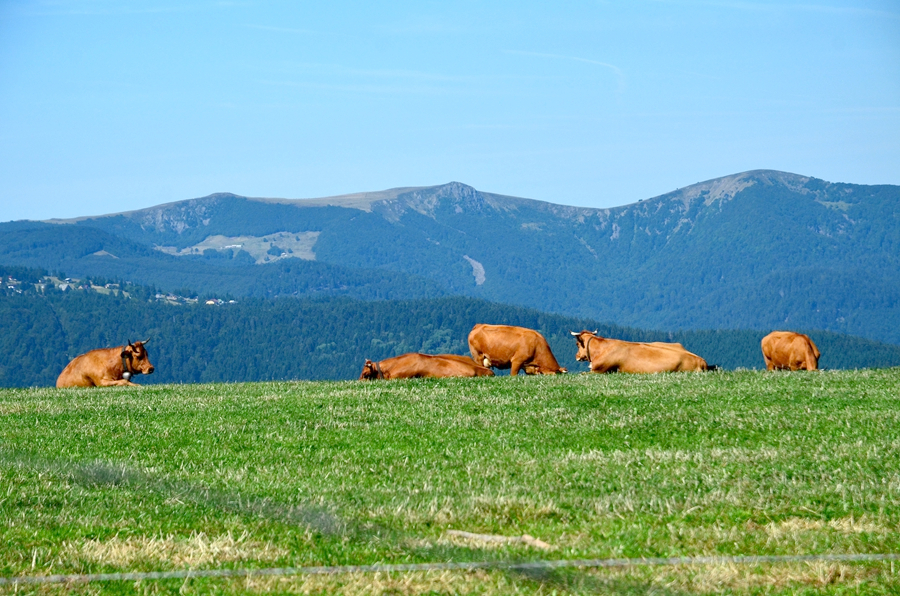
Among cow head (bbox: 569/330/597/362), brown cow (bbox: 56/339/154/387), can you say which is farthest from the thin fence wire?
brown cow (bbox: 56/339/154/387)

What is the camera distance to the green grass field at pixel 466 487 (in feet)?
28.5

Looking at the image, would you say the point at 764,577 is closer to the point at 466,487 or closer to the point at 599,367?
the point at 466,487

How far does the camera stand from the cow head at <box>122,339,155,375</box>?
32.3 m

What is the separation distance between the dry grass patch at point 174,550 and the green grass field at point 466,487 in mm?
30

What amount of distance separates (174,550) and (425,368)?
1953 cm

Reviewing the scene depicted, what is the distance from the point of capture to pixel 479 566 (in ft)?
28.8

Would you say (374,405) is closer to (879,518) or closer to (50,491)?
(50,491)

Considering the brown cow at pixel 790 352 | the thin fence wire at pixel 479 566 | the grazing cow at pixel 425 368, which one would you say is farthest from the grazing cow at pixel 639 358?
the thin fence wire at pixel 479 566

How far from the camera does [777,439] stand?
50.3ft

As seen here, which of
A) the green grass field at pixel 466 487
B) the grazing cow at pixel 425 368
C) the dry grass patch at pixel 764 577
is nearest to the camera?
the dry grass patch at pixel 764 577

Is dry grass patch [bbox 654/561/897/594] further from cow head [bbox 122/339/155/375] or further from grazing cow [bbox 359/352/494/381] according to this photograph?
cow head [bbox 122/339/155/375]

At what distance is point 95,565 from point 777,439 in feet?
32.8

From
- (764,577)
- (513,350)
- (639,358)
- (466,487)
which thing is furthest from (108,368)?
(764,577)

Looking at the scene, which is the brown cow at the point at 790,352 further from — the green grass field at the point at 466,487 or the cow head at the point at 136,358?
the cow head at the point at 136,358
